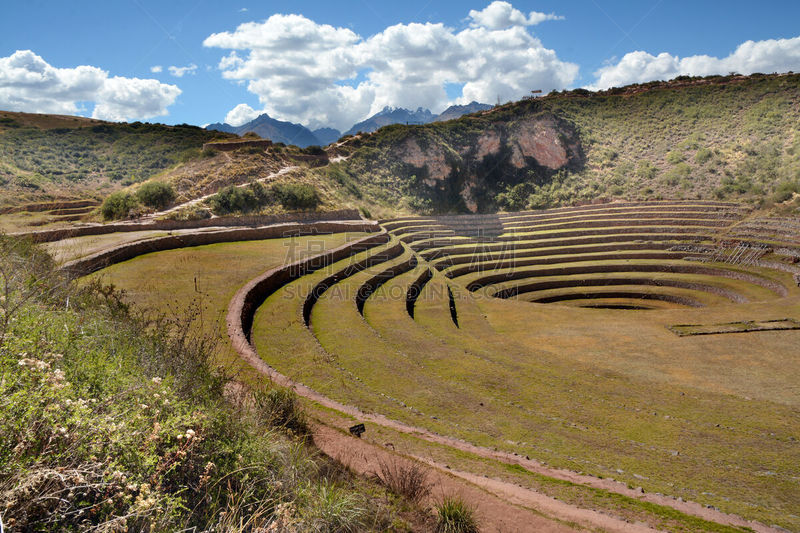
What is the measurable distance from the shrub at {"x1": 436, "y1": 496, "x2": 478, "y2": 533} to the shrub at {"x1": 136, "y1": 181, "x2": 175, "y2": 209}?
31547 mm

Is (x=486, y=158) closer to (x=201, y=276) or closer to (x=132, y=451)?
(x=201, y=276)

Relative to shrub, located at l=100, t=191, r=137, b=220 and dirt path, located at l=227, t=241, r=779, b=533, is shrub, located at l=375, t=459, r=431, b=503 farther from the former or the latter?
shrub, located at l=100, t=191, r=137, b=220

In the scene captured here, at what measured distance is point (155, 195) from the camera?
30109mm

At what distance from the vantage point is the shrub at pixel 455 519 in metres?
4.87

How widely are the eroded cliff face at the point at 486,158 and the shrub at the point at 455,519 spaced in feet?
167

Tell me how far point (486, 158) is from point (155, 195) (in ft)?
143

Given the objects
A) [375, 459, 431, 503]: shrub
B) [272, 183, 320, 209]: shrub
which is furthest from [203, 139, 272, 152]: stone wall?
[375, 459, 431, 503]: shrub

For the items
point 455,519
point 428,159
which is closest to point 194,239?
point 455,519

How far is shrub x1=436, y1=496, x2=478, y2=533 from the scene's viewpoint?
487 cm

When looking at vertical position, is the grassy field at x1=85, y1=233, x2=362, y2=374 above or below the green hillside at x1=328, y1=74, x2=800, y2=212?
below

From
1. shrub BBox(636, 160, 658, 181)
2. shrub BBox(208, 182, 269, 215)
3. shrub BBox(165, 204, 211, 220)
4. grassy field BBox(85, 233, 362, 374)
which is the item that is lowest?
grassy field BBox(85, 233, 362, 374)

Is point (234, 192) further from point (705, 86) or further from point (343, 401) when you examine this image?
point (705, 86)

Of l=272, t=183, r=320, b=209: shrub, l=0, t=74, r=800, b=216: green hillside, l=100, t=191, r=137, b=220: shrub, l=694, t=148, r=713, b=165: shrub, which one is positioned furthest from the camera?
l=694, t=148, r=713, b=165: shrub

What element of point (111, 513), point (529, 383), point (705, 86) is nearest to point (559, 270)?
point (529, 383)
